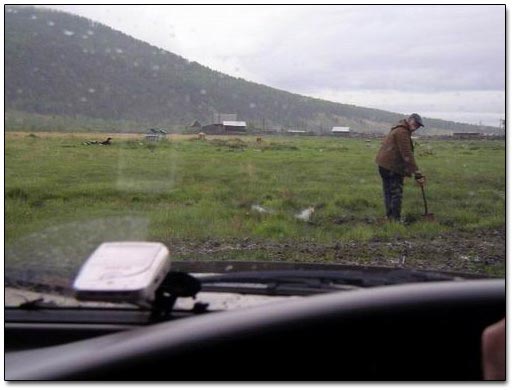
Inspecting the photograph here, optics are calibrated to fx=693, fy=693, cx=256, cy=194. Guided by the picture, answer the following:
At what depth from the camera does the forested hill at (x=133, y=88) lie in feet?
11.4

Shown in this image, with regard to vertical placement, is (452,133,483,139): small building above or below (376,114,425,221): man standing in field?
above

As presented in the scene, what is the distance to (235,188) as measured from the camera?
12.1ft

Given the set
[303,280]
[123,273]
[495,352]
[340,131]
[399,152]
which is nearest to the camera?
[495,352]

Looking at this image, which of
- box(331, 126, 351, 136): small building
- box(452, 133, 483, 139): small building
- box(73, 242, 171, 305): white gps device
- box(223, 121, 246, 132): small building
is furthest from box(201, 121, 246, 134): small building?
box(452, 133, 483, 139): small building

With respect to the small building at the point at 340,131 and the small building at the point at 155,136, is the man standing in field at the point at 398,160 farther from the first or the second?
the small building at the point at 155,136

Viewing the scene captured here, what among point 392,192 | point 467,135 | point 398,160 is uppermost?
point 467,135

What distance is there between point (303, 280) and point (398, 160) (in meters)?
0.89

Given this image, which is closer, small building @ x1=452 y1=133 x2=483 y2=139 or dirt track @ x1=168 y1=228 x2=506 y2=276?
dirt track @ x1=168 y1=228 x2=506 y2=276

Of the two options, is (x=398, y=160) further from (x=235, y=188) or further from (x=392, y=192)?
(x=235, y=188)

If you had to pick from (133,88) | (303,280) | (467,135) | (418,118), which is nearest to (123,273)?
(303,280)

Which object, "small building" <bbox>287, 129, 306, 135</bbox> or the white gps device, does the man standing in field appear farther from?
the white gps device

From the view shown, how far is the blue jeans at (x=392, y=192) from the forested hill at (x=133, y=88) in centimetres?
25

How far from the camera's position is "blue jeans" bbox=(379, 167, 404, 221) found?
3.45m

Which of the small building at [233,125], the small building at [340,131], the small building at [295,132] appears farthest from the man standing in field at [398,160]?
the small building at [233,125]
